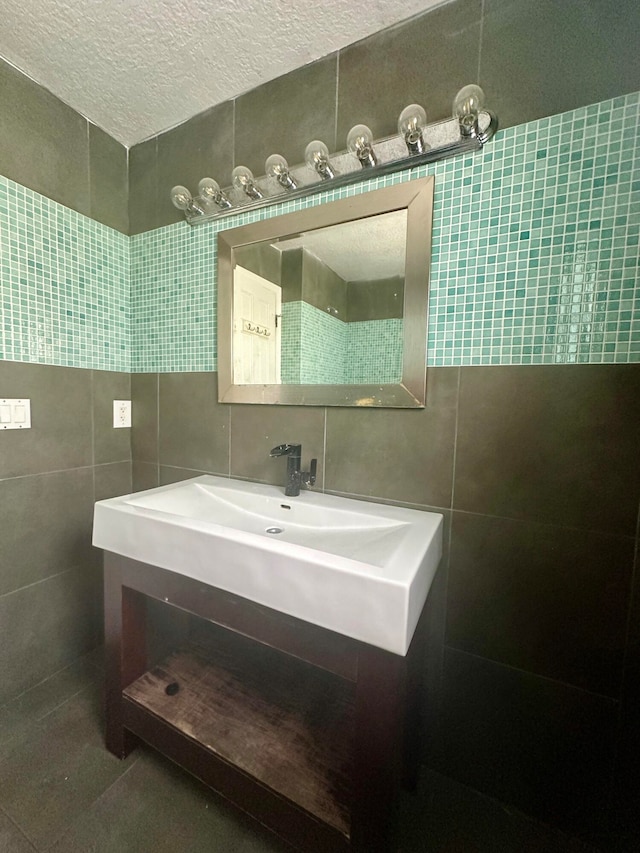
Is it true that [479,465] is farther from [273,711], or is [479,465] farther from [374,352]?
[273,711]

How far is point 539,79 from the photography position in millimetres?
789

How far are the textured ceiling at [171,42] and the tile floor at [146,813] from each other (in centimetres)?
216

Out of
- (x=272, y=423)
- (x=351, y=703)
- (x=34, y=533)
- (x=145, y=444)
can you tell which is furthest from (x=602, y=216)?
(x=34, y=533)

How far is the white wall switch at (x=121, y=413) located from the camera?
1454mm

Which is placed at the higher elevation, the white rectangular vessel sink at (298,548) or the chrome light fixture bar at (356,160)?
the chrome light fixture bar at (356,160)

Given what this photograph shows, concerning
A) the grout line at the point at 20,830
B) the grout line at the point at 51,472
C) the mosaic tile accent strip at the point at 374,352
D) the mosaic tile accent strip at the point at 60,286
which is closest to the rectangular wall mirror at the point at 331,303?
the mosaic tile accent strip at the point at 374,352

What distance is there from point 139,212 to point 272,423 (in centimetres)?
113

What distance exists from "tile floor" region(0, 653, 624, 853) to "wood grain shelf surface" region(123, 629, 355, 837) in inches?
9.1

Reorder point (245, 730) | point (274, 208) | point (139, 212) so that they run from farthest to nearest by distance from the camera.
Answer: point (139, 212) → point (274, 208) → point (245, 730)

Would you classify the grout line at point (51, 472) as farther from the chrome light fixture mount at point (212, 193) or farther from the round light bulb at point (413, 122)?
the round light bulb at point (413, 122)

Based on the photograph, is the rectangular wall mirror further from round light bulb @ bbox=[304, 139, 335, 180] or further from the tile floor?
the tile floor

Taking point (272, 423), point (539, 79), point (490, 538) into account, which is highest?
point (539, 79)

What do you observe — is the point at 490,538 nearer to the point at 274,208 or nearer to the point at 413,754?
the point at 413,754

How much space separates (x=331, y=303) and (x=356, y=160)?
42 centimetres
